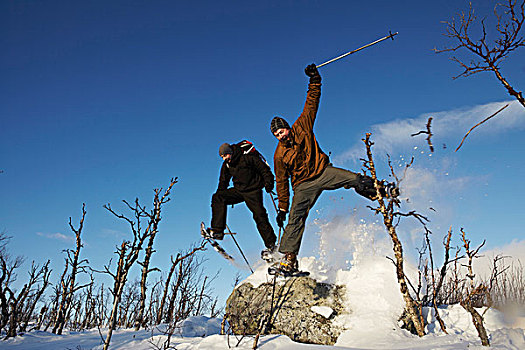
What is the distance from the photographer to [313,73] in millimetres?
5102

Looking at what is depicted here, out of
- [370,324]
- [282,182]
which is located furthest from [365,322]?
[282,182]

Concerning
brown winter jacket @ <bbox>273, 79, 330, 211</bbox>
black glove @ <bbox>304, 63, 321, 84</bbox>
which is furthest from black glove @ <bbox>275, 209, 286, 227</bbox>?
black glove @ <bbox>304, 63, 321, 84</bbox>

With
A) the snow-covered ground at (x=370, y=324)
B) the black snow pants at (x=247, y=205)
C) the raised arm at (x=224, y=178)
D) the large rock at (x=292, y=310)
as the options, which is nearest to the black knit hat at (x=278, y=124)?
the black snow pants at (x=247, y=205)

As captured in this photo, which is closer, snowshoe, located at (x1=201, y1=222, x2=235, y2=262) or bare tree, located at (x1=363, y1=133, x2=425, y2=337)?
bare tree, located at (x1=363, y1=133, x2=425, y2=337)

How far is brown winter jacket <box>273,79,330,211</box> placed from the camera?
5.04m

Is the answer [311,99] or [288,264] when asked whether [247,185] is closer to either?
[288,264]

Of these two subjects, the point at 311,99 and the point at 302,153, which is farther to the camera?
the point at 311,99

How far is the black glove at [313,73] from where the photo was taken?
16.7ft

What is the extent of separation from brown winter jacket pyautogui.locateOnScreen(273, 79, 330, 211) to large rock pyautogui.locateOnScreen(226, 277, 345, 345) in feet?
5.95

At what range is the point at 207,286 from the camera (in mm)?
18172

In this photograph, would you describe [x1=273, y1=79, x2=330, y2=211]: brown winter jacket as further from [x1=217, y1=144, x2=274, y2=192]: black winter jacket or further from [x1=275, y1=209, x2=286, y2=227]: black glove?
[x1=217, y1=144, x2=274, y2=192]: black winter jacket

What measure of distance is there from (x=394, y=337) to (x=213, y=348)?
2.29m

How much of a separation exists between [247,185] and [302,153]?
1.43m

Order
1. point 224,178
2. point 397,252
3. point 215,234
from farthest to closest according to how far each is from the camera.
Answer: point 224,178
point 215,234
point 397,252
